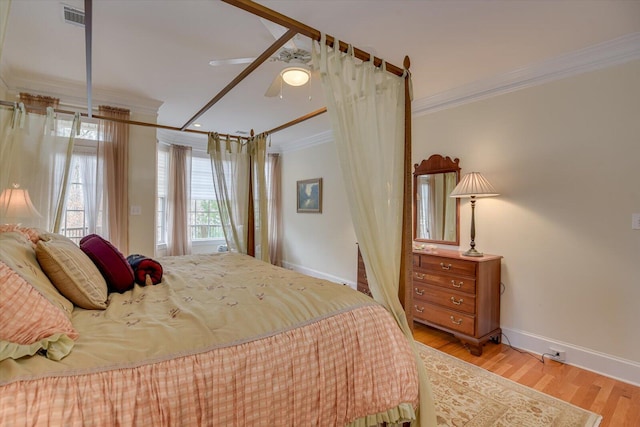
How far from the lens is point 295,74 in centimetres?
222

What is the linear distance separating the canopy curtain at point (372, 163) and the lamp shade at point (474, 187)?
5.04 feet

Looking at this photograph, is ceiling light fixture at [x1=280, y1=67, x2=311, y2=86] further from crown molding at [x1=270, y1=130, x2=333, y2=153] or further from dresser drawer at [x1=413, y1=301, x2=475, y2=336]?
crown molding at [x1=270, y1=130, x2=333, y2=153]

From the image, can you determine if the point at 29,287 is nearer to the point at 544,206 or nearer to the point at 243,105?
the point at 243,105

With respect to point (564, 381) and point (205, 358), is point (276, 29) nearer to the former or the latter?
point (205, 358)

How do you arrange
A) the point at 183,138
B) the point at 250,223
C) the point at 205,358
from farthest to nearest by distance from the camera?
the point at 183,138, the point at 250,223, the point at 205,358

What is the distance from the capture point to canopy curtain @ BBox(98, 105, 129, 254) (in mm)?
3395

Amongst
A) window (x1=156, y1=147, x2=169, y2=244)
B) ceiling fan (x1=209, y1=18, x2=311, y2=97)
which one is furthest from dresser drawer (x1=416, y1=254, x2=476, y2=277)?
window (x1=156, y1=147, x2=169, y2=244)

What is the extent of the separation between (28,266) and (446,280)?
10.1ft

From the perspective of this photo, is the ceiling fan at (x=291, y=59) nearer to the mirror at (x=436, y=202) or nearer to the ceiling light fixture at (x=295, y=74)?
the ceiling light fixture at (x=295, y=74)

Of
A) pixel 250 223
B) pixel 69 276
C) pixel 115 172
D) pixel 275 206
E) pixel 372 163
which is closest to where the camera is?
pixel 69 276

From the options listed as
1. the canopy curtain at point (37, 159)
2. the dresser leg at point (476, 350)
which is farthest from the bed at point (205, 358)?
the dresser leg at point (476, 350)

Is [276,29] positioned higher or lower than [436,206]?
higher

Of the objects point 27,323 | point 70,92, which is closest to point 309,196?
point 70,92

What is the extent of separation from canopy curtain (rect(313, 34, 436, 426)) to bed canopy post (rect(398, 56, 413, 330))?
0.04 metres
